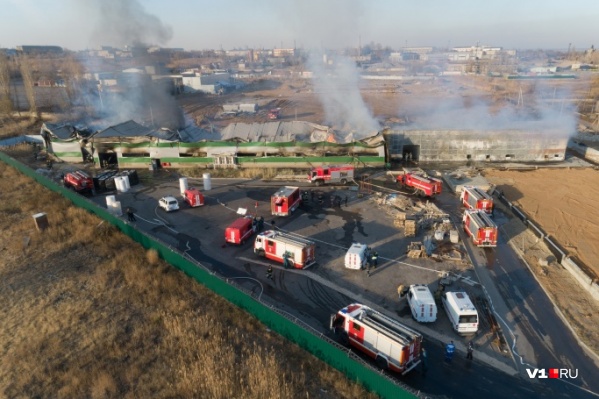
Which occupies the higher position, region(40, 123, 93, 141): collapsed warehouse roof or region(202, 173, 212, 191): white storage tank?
region(40, 123, 93, 141): collapsed warehouse roof

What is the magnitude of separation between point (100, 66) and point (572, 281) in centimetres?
12203

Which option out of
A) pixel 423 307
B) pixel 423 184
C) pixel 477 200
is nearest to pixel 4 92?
pixel 423 184

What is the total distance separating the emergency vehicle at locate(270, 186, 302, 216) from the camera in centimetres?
2475

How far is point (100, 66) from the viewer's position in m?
111

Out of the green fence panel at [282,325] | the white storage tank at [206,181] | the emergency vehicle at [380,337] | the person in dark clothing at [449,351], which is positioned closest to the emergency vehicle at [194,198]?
the white storage tank at [206,181]

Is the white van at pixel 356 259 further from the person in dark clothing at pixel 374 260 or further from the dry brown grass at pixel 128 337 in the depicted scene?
the dry brown grass at pixel 128 337

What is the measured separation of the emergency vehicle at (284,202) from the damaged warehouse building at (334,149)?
891 cm

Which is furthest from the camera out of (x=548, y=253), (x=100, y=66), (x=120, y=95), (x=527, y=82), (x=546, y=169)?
(x=100, y=66)

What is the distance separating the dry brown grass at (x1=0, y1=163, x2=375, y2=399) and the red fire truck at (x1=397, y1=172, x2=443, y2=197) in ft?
54.8

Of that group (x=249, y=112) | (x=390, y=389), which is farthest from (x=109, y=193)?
(x=249, y=112)

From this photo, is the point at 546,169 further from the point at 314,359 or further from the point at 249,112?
the point at 249,112

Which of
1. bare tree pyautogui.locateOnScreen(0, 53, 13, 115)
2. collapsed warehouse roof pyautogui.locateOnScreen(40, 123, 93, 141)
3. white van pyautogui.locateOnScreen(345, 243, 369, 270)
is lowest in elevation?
white van pyautogui.locateOnScreen(345, 243, 369, 270)

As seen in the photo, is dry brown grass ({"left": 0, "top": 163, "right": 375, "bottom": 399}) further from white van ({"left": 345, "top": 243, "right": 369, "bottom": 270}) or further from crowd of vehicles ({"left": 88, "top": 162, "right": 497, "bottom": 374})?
white van ({"left": 345, "top": 243, "right": 369, "bottom": 270})

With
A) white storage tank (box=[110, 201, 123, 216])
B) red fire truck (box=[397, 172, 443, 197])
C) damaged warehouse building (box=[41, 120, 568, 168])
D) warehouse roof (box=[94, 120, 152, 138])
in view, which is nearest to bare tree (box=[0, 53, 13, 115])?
damaged warehouse building (box=[41, 120, 568, 168])
